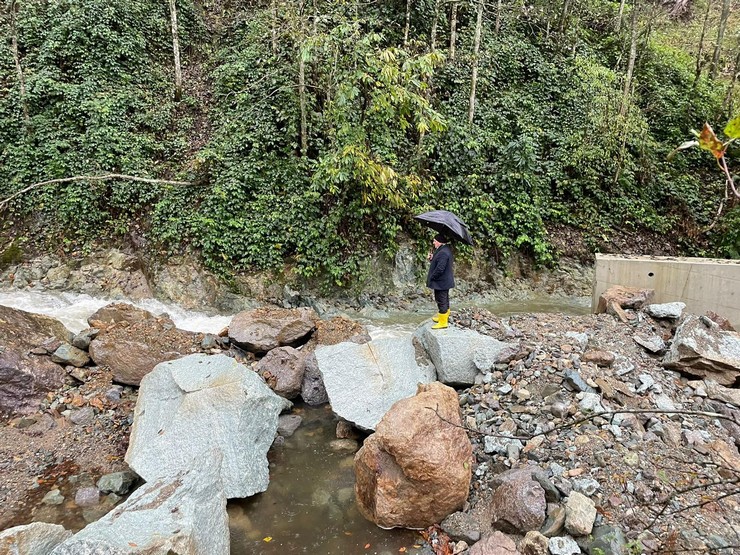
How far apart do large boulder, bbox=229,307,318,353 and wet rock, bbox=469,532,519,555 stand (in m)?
4.42

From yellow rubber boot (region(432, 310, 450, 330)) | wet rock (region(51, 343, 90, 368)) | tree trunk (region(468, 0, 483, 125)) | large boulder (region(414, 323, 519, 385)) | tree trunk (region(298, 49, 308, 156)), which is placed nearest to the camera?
large boulder (region(414, 323, 519, 385))

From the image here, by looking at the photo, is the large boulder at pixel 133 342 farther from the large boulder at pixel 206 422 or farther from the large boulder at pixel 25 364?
the large boulder at pixel 206 422

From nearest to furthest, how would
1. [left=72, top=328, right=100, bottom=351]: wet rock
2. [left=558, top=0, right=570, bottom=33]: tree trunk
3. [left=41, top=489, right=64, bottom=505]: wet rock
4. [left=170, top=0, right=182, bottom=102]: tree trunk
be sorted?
1. [left=41, top=489, right=64, bottom=505]: wet rock
2. [left=72, top=328, right=100, bottom=351]: wet rock
3. [left=170, top=0, right=182, bottom=102]: tree trunk
4. [left=558, top=0, right=570, bottom=33]: tree trunk

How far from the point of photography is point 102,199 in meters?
11.2

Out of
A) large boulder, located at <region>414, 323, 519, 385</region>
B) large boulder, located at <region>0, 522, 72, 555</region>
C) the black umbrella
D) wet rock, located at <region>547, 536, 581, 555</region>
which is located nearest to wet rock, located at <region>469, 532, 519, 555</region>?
wet rock, located at <region>547, 536, 581, 555</region>

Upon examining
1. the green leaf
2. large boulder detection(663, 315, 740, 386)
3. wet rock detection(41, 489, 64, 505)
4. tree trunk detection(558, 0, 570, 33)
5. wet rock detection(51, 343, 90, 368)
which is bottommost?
wet rock detection(41, 489, 64, 505)

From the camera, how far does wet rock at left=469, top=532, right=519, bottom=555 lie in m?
3.67

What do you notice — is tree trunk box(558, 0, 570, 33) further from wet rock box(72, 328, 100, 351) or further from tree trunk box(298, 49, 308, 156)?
wet rock box(72, 328, 100, 351)

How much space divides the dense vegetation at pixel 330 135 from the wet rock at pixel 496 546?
7180 mm

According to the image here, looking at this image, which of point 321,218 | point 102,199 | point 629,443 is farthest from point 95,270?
point 629,443

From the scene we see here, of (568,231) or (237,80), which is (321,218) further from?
(568,231)

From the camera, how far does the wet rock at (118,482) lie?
4645mm

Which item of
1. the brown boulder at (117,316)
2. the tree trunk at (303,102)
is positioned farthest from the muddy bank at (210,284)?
the tree trunk at (303,102)

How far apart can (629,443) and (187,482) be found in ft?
13.6
